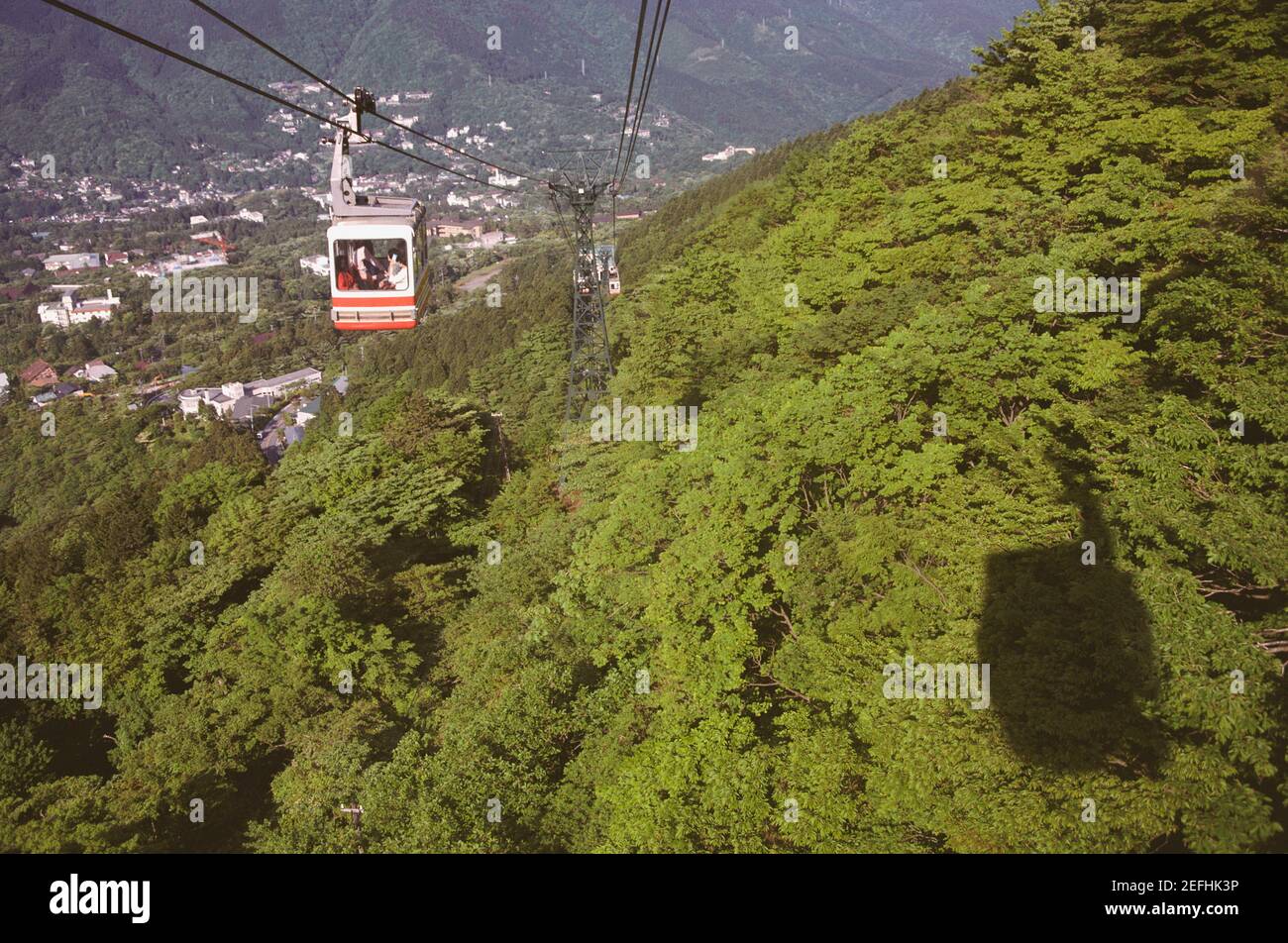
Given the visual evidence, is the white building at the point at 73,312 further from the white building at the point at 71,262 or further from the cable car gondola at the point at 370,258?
the cable car gondola at the point at 370,258

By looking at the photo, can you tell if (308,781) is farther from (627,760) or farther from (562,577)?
(627,760)

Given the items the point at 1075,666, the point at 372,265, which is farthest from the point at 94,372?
the point at 1075,666

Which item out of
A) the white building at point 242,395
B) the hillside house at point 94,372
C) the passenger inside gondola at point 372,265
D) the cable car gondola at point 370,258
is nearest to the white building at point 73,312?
the hillside house at point 94,372

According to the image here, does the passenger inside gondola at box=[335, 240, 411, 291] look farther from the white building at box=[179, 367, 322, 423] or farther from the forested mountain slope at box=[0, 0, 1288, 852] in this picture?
the white building at box=[179, 367, 322, 423]

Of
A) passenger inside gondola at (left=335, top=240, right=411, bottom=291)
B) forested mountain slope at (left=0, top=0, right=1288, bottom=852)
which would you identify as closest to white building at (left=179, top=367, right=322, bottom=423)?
forested mountain slope at (left=0, top=0, right=1288, bottom=852)

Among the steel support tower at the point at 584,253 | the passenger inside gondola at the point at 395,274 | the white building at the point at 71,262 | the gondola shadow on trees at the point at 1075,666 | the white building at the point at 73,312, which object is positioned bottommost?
the gondola shadow on trees at the point at 1075,666

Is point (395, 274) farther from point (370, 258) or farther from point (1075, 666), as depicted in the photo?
point (1075, 666)
